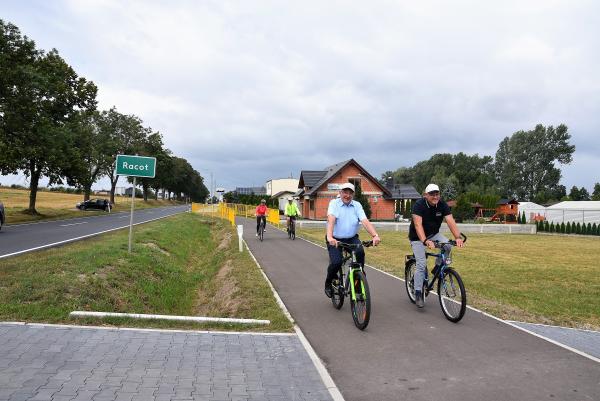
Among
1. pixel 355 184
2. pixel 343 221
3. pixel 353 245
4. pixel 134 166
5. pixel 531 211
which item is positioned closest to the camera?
pixel 353 245

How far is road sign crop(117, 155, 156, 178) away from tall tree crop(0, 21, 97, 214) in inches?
578

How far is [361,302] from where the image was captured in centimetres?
617

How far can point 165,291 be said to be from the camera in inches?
418

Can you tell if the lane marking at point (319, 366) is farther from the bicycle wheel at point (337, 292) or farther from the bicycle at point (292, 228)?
the bicycle at point (292, 228)

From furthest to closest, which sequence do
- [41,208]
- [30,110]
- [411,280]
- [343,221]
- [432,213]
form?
1. [41,208]
2. [30,110]
3. [411,280]
4. [432,213]
5. [343,221]

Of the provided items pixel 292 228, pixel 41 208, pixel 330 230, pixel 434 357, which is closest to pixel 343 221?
pixel 330 230

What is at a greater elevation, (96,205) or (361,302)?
(96,205)

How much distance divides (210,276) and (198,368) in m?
8.90

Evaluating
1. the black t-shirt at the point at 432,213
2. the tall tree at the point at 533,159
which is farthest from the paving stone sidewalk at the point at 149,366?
the tall tree at the point at 533,159

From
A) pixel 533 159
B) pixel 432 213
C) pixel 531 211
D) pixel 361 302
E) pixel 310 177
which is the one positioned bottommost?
pixel 361 302

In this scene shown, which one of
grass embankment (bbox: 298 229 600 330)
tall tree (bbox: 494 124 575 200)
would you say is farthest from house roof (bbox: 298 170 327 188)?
tall tree (bbox: 494 124 575 200)

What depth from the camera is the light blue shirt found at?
22.3ft

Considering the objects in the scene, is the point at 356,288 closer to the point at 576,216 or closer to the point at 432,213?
the point at 432,213

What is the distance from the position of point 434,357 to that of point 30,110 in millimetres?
27817
